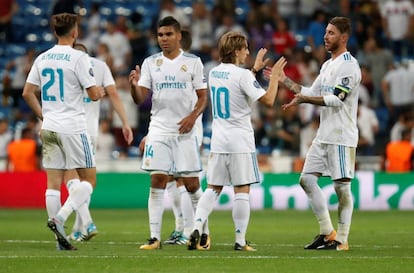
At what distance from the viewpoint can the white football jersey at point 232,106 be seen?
39.3 feet

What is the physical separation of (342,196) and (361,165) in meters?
10.2

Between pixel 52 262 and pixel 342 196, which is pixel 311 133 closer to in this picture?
pixel 342 196

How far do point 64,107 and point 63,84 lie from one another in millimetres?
242

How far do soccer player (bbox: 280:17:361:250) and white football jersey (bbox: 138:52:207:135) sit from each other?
1.03 meters

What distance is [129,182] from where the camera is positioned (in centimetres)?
2211

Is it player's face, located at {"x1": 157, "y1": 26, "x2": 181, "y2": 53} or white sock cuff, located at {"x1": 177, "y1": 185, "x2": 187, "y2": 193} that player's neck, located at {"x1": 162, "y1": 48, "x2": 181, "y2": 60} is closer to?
player's face, located at {"x1": 157, "y1": 26, "x2": 181, "y2": 53}

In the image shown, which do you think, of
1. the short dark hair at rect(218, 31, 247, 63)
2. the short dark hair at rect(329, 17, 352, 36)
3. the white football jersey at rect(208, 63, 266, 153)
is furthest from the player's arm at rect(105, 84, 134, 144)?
the short dark hair at rect(329, 17, 352, 36)

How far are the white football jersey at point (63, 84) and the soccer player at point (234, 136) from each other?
4.58ft

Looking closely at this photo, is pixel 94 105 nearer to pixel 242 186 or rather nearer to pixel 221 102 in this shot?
pixel 221 102

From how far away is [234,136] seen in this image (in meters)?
12.0

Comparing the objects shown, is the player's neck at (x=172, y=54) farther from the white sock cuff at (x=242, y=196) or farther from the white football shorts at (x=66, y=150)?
the white sock cuff at (x=242, y=196)

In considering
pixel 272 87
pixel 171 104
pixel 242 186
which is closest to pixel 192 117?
pixel 171 104

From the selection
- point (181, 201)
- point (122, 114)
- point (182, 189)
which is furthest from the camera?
point (182, 189)

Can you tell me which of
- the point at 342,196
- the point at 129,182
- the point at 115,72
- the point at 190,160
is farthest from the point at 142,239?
the point at 115,72
